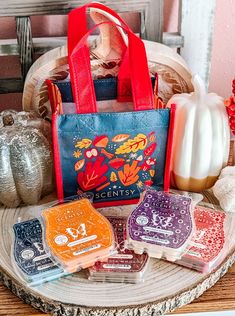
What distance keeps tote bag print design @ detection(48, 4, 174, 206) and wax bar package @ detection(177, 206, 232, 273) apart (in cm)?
9

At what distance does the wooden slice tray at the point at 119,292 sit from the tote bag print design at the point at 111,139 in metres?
0.15

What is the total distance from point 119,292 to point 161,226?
0.36 ft

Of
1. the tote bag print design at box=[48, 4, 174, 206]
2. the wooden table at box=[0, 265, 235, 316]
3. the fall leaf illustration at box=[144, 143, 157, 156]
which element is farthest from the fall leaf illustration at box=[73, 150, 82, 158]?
the wooden table at box=[0, 265, 235, 316]

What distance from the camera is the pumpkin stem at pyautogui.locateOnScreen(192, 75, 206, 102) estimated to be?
2.52 ft

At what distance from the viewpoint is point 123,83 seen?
82 cm

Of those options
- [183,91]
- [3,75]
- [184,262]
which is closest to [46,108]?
[3,75]

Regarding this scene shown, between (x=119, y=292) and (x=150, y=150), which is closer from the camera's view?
(x=119, y=292)

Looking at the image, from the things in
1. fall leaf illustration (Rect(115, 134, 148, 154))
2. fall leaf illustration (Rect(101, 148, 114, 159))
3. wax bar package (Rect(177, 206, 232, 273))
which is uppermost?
fall leaf illustration (Rect(115, 134, 148, 154))

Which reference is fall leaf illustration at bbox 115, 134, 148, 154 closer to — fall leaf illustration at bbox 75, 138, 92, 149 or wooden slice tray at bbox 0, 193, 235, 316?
fall leaf illustration at bbox 75, 138, 92, 149

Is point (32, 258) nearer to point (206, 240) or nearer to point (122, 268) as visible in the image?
point (122, 268)

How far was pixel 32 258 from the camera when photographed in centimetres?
69

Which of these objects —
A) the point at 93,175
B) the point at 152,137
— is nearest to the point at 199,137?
the point at 152,137

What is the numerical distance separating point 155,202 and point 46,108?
0.83 ft

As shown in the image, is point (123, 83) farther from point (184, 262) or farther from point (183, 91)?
point (184, 262)
